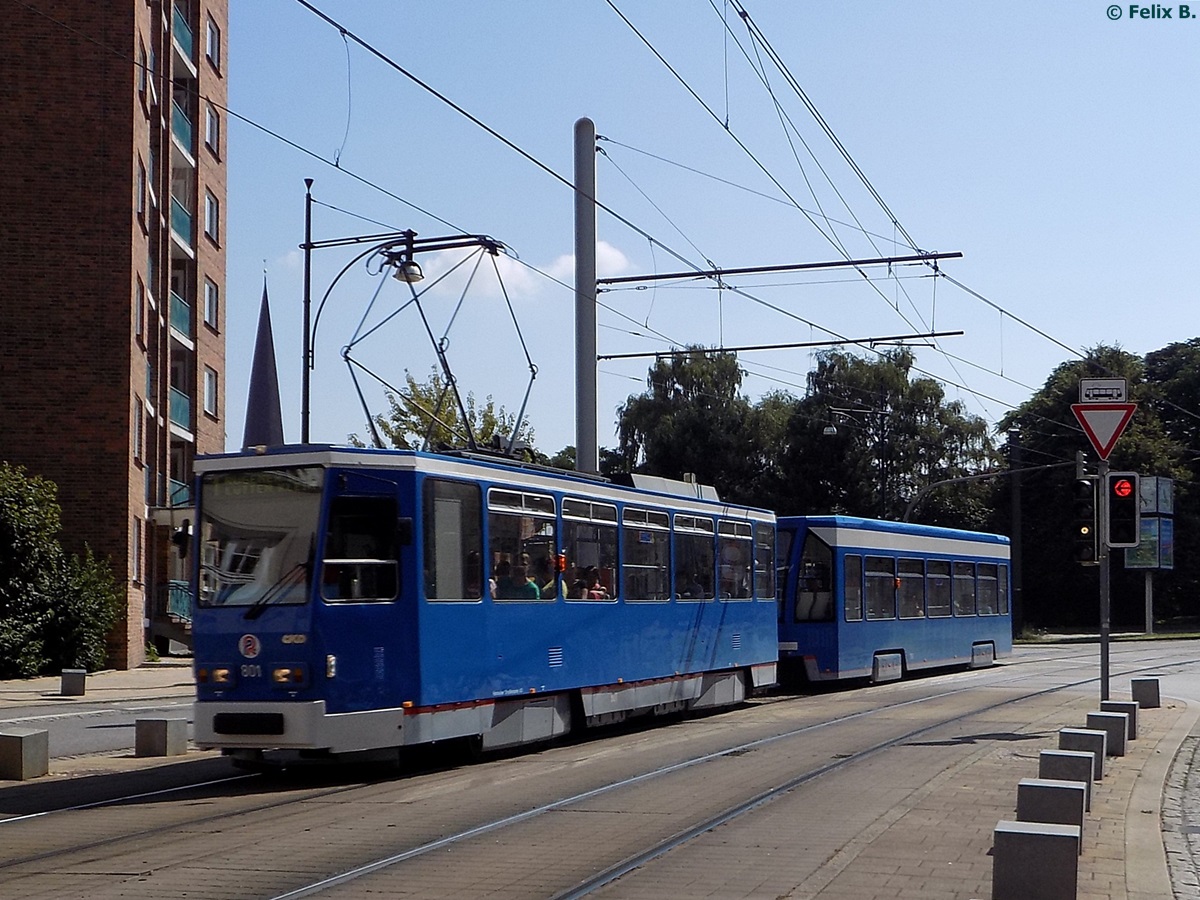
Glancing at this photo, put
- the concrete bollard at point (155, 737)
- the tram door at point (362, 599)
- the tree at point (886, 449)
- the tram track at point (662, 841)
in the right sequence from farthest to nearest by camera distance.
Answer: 1. the tree at point (886, 449)
2. the concrete bollard at point (155, 737)
3. the tram door at point (362, 599)
4. the tram track at point (662, 841)

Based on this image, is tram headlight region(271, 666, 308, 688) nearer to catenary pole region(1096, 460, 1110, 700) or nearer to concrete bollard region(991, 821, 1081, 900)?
concrete bollard region(991, 821, 1081, 900)

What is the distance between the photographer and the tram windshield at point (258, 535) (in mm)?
13648

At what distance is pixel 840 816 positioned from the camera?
1142 cm

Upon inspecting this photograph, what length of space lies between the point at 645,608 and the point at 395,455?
5.81 m

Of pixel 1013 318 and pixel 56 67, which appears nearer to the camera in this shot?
pixel 1013 318

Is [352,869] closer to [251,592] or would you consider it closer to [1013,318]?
[251,592]

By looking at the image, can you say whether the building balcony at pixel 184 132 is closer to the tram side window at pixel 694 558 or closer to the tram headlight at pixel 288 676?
the tram side window at pixel 694 558

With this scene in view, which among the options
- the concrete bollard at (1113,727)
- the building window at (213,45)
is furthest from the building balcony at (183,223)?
the concrete bollard at (1113,727)

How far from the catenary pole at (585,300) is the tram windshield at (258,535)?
1037 cm

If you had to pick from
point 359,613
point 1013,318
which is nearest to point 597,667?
point 359,613

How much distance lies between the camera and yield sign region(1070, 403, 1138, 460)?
17.5 meters

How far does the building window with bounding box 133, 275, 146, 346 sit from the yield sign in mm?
24803

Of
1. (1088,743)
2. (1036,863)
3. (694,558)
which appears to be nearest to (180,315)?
(694,558)

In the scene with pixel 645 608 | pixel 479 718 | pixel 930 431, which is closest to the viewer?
pixel 479 718
